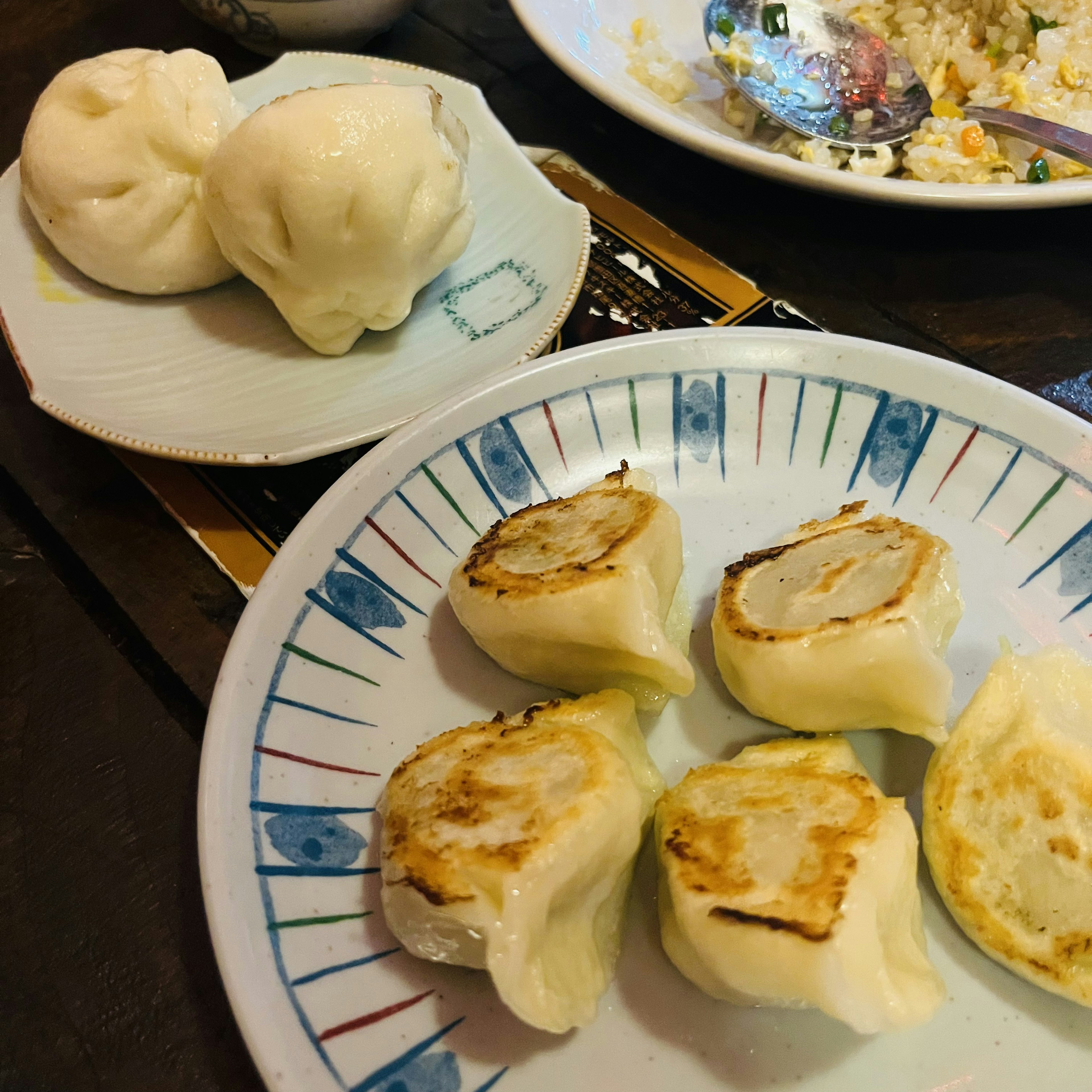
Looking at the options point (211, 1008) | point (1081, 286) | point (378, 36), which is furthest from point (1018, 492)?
point (378, 36)

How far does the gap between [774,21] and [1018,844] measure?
1856 millimetres

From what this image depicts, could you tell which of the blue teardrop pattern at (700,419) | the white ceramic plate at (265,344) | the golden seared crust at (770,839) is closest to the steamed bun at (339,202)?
the white ceramic plate at (265,344)

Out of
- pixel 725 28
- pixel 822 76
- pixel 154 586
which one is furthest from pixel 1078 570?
pixel 725 28

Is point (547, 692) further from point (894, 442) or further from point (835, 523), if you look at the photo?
point (894, 442)

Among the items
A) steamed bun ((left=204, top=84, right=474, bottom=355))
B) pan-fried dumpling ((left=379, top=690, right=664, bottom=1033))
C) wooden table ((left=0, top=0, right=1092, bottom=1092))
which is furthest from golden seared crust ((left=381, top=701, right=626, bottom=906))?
steamed bun ((left=204, top=84, right=474, bottom=355))

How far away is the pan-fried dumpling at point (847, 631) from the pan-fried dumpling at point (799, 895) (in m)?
0.08

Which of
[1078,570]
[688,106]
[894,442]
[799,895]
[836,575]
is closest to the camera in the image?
[799,895]

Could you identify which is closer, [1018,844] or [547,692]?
[1018,844]

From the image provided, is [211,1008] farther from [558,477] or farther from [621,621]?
[558,477]

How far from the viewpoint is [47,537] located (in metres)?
1.26

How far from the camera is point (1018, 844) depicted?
2.78ft

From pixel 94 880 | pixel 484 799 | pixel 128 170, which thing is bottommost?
pixel 94 880

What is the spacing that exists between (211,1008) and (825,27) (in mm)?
2288

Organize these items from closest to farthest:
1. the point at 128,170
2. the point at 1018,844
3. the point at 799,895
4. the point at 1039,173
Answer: the point at 799,895, the point at 1018,844, the point at 128,170, the point at 1039,173
